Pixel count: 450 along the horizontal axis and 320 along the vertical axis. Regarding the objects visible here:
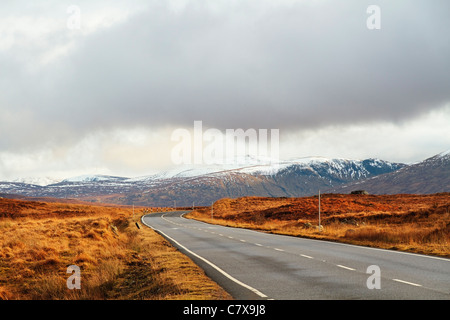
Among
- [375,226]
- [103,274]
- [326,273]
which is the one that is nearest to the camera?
[326,273]

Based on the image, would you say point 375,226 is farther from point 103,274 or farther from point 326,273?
→ point 103,274

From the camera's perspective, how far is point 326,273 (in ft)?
43.0

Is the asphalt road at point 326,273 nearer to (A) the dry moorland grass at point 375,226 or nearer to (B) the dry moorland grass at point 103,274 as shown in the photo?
(B) the dry moorland grass at point 103,274

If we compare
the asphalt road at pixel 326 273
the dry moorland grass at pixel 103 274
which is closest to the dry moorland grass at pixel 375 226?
the asphalt road at pixel 326 273

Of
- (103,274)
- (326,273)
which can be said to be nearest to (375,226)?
(326,273)

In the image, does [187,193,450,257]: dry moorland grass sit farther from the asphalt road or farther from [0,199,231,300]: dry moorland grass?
[0,199,231,300]: dry moorland grass

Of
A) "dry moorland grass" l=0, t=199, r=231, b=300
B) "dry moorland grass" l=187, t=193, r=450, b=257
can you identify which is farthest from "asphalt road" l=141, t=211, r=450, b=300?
"dry moorland grass" l=187, t=193, r=450, b=257

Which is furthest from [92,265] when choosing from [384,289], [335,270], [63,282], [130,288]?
[384,289]

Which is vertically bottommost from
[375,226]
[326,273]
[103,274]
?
[375,226]

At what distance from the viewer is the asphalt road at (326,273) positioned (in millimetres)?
9961

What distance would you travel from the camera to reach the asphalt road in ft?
32.7

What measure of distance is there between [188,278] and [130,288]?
1.79 meters

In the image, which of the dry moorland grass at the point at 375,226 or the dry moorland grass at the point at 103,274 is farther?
the dry moorland grass at the point at 375,226

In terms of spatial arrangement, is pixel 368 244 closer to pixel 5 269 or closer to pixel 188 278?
pixel 188 278
